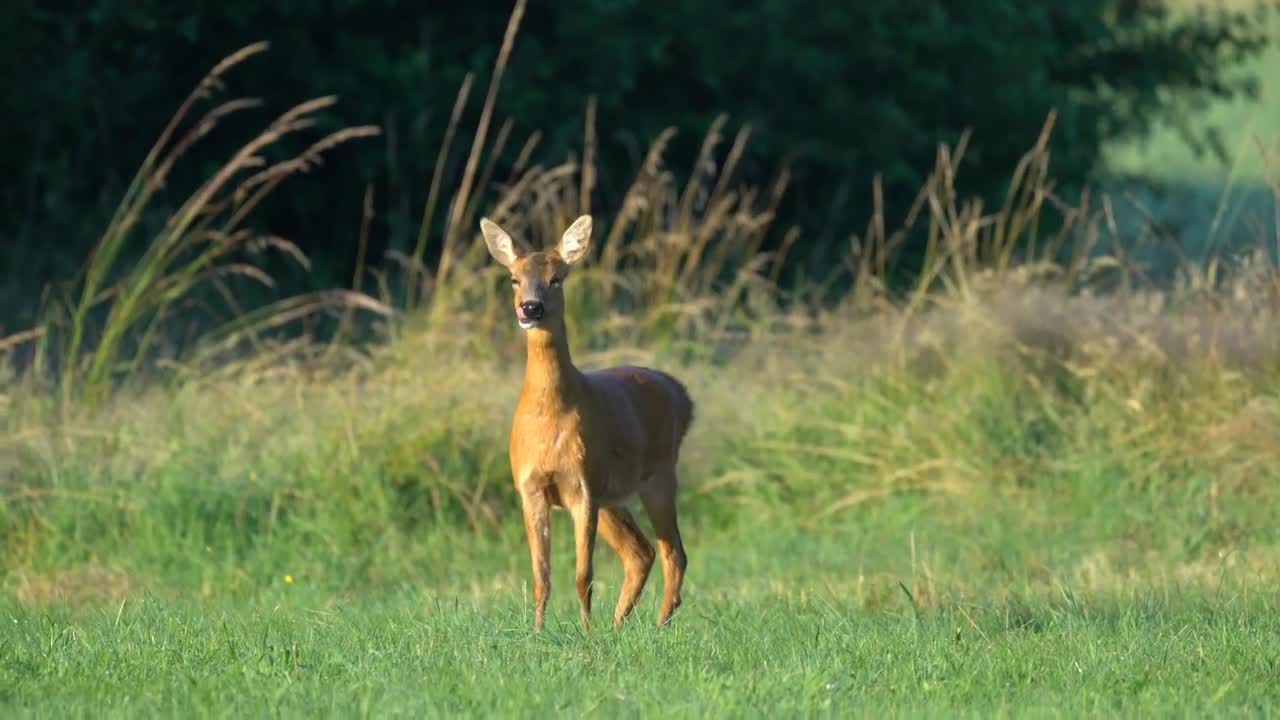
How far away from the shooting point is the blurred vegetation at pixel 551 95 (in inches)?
655

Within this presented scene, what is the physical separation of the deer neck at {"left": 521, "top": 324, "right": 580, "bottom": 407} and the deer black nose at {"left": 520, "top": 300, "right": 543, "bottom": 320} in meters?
0.17

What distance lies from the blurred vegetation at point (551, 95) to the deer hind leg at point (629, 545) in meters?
7.92

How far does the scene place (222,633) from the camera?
7.37 meters

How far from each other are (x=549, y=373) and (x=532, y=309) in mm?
294

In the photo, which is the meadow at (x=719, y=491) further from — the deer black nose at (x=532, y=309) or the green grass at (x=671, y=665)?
the deer black nose at (x=532, y=309)

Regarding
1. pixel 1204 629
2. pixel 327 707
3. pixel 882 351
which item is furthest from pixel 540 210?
pixel 327 707

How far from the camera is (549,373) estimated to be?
26.6 feet

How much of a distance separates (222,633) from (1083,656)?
9.29 ft

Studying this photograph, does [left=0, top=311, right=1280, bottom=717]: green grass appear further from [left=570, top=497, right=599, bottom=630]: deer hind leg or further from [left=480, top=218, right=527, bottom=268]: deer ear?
[left=480, top=218, right=527, bottom=268]: deer ear

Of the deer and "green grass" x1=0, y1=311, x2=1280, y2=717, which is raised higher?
the deer

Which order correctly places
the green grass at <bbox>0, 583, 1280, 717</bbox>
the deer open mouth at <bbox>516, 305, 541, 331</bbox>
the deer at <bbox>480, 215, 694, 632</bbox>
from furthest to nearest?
the deer at <bbox>480, 215, 694, 632</bbox> → the deer open mouth at <bbox>516, 305, 541, 331</bbox> → the green grass at <bbox>0, 583, 1280, 717</bbox>

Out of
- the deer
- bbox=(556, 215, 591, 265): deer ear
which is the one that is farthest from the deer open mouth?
bbox=(556, 215, 591, 265): deer ear

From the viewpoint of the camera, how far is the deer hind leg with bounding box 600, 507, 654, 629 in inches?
340

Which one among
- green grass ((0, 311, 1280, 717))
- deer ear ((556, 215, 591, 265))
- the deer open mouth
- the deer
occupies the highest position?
deer ear ((556, 215, 591, 265))
